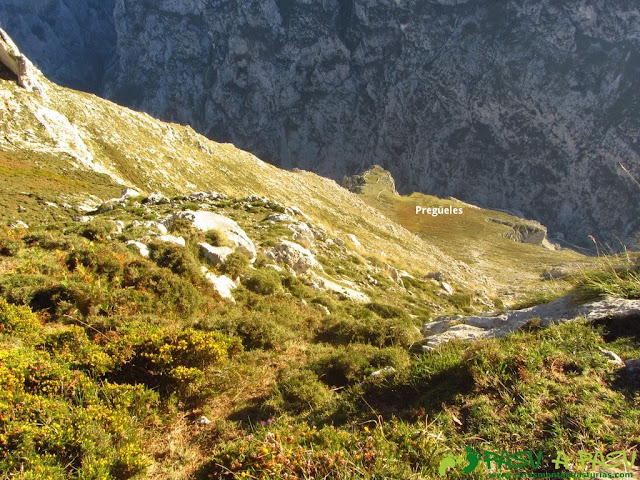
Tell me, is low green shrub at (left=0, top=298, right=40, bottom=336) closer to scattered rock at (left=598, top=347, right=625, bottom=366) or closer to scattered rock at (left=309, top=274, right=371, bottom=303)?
scattered rock at (left=309, top=274, right=371, bottom=303)

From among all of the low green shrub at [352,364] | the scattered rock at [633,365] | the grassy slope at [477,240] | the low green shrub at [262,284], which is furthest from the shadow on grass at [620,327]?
the grassy slope at [477,240]

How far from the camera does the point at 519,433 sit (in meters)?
4.11

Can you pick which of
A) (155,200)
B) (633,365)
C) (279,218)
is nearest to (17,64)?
(155,200)

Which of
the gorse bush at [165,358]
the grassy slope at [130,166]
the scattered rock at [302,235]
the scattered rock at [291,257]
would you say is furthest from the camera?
the grassy slope at [130,166]

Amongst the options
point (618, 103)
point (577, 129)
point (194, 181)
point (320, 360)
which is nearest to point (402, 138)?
point (577, 129)

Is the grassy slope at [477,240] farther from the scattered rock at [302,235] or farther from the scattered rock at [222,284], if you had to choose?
the scattered rock at [222,284]

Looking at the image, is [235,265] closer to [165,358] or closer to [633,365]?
[165,358]

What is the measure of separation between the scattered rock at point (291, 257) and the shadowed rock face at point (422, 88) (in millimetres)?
142007

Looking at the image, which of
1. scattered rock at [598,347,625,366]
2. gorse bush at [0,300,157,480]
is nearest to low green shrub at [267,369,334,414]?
gorse bush at [0,300,157,480]

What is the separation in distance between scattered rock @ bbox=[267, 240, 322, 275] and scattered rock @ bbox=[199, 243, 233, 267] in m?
2.89

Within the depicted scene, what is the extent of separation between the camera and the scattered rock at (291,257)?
16.0 meters

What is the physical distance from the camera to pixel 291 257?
16.3 m

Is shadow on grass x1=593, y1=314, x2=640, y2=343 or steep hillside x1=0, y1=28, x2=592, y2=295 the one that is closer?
shadow on grass x1=593, y1=314, x2=640, y2=343

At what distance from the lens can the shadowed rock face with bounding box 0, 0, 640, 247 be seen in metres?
135
